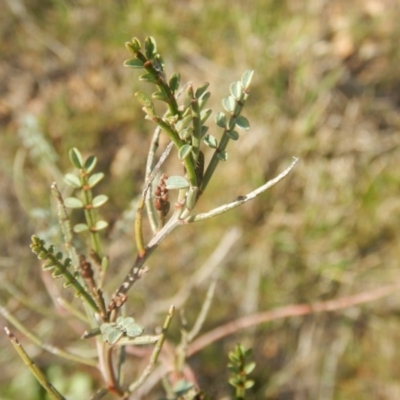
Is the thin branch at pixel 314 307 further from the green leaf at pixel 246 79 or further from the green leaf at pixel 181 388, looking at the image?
the green leaf at pixel 246 79

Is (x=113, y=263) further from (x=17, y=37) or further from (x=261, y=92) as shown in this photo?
(x=17, y=37)

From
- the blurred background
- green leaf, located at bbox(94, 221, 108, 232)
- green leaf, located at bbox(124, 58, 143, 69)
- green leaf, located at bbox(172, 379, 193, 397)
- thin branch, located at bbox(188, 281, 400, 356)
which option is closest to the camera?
green leaf, located at bbox(124, 58, 143, 69)

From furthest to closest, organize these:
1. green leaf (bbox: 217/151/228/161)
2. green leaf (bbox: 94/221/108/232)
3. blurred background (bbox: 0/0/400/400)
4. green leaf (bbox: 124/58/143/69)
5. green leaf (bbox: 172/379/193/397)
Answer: blurred background (bbox: 0/0/400/400) < green leaf (bbox: 172/379/193/397) < green leaf (bbox: 94/221/108/232) < green leaf (bbox: 217/151/228/161) < green leaf (bbox: 124/58/143/69)

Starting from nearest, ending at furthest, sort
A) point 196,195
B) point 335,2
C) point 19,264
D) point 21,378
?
point 196,195 → point 21,378 → point 19,264 → point 335,2

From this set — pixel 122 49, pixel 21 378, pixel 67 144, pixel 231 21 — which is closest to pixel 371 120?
pixel 231 21

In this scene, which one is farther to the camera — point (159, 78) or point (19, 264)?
point (19, 264)

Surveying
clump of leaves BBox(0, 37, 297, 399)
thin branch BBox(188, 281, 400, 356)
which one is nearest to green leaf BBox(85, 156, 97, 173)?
clump of leaves BBox(0, 37, 297, 399)

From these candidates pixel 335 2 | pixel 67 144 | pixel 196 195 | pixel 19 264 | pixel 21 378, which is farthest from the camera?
pixel 335 2

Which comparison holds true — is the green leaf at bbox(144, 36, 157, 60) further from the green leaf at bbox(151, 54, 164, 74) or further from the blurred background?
the blurred background

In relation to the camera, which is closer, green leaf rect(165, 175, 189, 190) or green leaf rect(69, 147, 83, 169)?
green leaf rect(165, 175, 189, 190)
